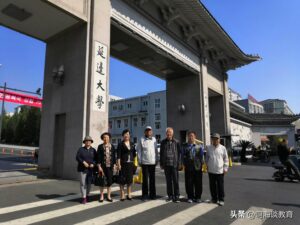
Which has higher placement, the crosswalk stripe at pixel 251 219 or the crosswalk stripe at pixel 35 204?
the crosswalk stripe at pixel 35 204

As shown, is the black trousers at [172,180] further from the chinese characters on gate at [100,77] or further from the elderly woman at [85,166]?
the chinese characters on gate at [100,77]

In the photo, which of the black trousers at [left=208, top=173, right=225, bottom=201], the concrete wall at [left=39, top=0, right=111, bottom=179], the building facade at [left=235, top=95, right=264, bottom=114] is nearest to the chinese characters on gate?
the concrete wall at [left=39, top=0, right=111, bottom=179]

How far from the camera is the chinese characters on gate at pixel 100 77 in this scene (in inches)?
383

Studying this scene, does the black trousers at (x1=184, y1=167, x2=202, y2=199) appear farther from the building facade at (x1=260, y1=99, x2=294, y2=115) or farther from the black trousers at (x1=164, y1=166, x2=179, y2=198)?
the building facade at (x1=260, y1=99, x2=294, y2=115)

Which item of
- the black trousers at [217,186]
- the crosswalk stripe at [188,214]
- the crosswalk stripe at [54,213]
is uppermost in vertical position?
the black trousers at [217,186]

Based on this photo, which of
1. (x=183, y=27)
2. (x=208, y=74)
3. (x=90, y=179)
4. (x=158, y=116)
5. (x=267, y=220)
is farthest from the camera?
(x=158, y=116)

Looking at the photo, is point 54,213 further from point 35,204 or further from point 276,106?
point 276,106

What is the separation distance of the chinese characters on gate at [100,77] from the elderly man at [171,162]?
4.20m

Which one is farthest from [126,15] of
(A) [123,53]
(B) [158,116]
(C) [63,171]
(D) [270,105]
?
(D) [270,105]

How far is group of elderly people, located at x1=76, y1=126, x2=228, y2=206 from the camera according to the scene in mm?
6055

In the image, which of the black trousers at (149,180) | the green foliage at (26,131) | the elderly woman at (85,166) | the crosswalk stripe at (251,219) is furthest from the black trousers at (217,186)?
the green foliage at (26,131)

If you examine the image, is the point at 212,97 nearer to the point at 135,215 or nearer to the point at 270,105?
the point at 135,215

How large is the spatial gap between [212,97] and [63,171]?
55.4 feet

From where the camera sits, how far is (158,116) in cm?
4762
